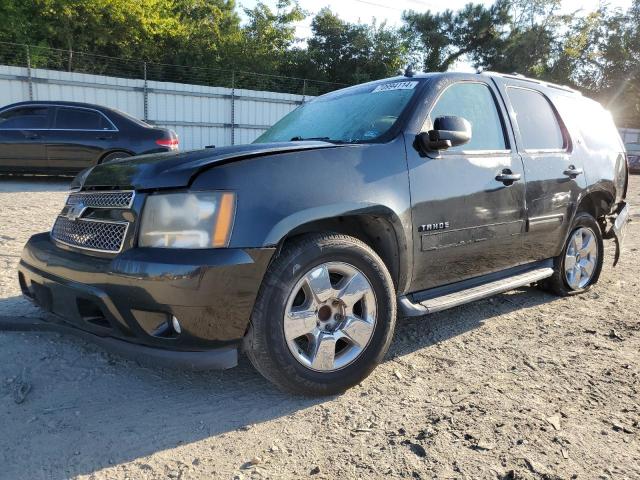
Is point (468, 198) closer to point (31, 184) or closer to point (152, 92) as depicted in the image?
point (31, 184)

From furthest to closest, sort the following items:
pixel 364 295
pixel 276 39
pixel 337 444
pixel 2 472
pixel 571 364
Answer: pixel 276 39 < pixel 571 364 < pixel 364 295 < pixel 337 444 < pixel 2 472

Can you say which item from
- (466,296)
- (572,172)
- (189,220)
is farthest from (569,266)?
(189,220)

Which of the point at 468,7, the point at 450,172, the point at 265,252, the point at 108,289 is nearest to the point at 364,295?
the point at 265,252

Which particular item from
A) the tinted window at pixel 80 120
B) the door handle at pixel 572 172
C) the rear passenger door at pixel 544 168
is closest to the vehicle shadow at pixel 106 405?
the rear passenger door at pixel 544 168

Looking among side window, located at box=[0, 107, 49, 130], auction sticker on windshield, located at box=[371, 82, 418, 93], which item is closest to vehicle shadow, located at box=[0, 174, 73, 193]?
side window, located at box=[0, 107, 49, 130]

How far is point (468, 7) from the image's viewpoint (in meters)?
34.2

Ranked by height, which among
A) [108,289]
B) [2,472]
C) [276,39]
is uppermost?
[276,39]

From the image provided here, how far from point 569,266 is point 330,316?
2797 millimetres

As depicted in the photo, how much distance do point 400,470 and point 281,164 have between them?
1.42 m

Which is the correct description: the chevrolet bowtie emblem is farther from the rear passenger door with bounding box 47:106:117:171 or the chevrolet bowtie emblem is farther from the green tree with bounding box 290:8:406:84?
the green tree with bounding box 290:8:406:84

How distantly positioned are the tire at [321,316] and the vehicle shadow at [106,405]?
0.56ft

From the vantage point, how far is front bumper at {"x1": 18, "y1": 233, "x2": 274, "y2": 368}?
2.22 metres

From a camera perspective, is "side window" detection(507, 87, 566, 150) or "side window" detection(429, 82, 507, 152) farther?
"side window" detection(507, 87, 566, 150)

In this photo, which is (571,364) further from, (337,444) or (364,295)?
(337,444)
